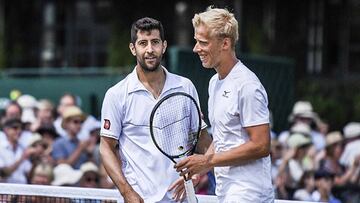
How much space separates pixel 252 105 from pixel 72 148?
611 centimetres

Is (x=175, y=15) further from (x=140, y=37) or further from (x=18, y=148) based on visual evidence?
(x=140, y=37)

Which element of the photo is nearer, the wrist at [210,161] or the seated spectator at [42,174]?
the wrist at [210,161]

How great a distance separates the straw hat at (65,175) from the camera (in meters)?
10.3

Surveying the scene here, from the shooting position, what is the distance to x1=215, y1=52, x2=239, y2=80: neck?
6.01 meters

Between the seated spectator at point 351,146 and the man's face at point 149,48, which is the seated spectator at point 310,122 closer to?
the seated spectator at point 351,146

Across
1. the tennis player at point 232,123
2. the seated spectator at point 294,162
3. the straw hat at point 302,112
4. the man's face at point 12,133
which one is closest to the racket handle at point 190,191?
the tennis player at point 232,123

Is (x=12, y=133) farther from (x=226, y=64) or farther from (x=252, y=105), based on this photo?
(x=252, y=105)

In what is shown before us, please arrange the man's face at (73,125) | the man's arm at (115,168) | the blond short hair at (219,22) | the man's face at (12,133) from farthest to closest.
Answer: the man's face at (73,125) < the man's face at (12,133) < the man's arm at (115,168) < the blond short hair at (219,22)

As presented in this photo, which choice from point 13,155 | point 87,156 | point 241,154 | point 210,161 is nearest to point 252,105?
point 241,154

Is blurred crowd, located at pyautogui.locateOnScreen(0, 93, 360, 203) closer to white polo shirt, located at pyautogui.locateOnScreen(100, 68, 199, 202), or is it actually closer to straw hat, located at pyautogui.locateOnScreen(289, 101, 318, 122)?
straw hat, located at pyautogui.locateOnScreen(289, 101, 318, 122)

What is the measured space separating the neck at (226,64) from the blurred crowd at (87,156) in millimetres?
3620

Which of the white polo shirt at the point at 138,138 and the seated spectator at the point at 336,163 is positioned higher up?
the white polo shirt at the point at 138,138

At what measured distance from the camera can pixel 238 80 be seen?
5922mm

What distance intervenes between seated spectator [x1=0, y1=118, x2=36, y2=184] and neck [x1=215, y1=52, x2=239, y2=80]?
492cm
